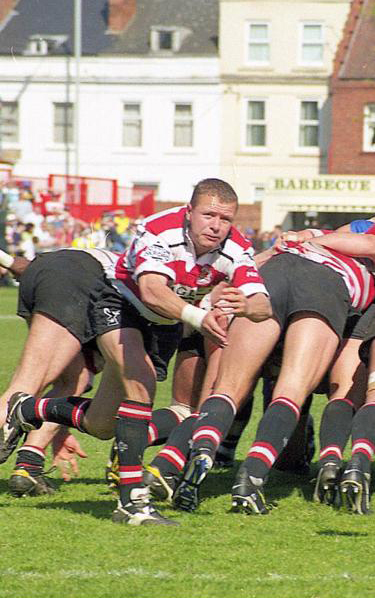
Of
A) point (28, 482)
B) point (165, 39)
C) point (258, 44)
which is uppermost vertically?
point (165, 39)

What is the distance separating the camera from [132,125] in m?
49.7

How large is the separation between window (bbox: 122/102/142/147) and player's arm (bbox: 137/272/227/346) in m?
44.6

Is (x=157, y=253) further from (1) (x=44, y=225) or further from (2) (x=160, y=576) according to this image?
(1) (x=44, y=225)

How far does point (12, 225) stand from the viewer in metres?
27.3

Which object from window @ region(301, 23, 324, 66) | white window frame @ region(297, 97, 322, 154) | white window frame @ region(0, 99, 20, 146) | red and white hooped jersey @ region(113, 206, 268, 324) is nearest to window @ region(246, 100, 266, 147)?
white window frame @ region(297, 97, 322, 154)

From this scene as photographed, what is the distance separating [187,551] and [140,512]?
21.5 inches

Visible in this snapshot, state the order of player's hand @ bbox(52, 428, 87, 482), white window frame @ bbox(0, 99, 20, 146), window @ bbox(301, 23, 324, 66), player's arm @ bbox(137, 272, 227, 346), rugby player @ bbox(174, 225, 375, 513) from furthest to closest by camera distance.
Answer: white window frame @ bbox(0, 99, 20, 146)
window @ bbox(301, 23, 324, 66)
player's hand @ bbox(52, 428, 87, 482)
rugby player @ bbox(174, 225, 375, 513)
player's arm @ bbox(137, 272, 227, 346)

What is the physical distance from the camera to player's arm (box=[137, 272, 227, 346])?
17.2ft

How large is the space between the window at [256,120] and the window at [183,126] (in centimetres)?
236

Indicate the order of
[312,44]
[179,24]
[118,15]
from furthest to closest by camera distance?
[118,15] < [179,24] < [312,44]

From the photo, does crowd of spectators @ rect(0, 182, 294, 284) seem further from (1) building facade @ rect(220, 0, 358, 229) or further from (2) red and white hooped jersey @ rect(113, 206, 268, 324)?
(2) red and white hooped jersey @ rect(113, 206, 268, 324)

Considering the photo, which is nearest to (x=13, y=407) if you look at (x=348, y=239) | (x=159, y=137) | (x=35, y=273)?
(x=35, y=273)

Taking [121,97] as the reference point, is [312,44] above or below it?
above

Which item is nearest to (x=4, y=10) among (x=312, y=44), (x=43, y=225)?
(x=312, y=44)
